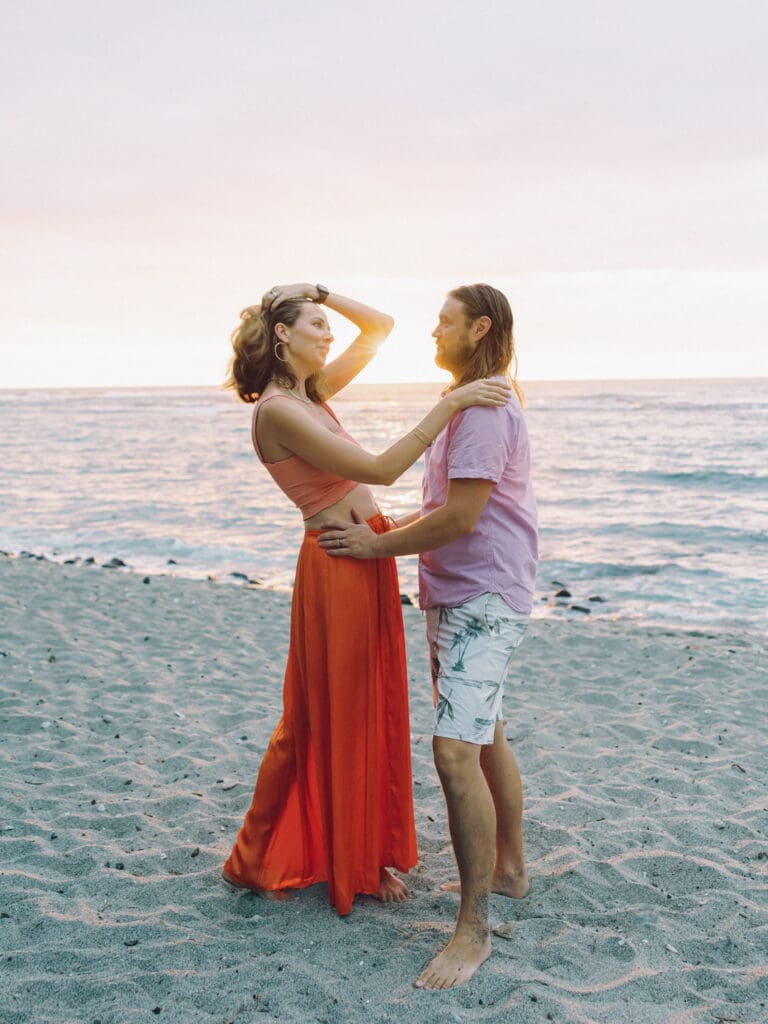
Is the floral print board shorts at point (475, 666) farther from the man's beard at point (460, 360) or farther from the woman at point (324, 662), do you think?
the man's beard at point (460, 360)

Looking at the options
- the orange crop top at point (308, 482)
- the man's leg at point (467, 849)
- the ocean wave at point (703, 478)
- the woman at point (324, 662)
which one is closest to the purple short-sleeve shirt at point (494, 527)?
the woman at point (324, 662)

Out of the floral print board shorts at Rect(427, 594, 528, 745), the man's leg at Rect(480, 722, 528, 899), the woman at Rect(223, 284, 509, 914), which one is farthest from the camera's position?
the man's leg at Rect(480, 722, 528, 899)

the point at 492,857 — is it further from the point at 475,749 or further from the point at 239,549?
the point at 239,549

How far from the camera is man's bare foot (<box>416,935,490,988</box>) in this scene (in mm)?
3049

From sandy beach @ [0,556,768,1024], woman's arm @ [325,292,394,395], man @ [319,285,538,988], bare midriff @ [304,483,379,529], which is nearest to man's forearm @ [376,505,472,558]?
man @ [319,285,538,988]

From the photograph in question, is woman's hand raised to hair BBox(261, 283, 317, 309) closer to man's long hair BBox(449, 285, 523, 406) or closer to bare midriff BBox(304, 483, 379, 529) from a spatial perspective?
man's long hair BBox(449, 285, 523, 406)

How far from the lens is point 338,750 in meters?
3.42

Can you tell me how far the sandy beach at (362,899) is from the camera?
3.03 metres

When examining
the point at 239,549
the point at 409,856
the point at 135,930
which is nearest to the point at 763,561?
the point at 239,549

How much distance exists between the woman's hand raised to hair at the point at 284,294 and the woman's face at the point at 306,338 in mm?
68

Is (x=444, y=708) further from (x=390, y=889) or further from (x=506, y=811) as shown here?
(x=390, y=889)

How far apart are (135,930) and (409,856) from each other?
1.13 meters

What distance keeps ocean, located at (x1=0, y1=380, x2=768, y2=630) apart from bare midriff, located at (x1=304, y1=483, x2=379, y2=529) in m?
7.19

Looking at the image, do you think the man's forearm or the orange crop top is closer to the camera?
the man's forearm
